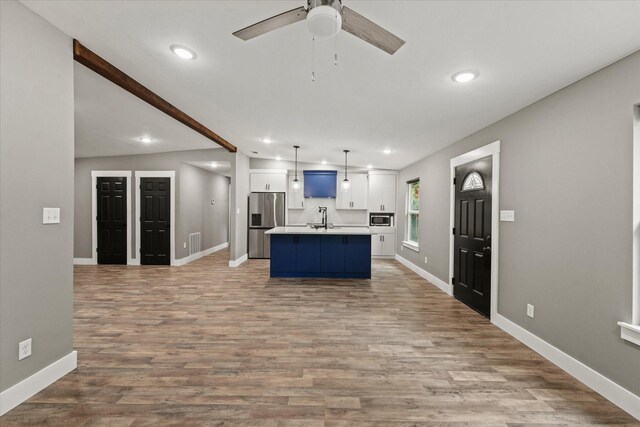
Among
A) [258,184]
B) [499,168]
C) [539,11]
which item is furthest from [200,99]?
[258,184]

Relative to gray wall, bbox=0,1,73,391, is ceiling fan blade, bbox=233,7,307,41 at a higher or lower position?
higher

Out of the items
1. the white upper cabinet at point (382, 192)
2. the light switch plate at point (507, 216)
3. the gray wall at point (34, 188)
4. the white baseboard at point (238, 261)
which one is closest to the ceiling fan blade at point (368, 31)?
the gray wall at point (34, 188)

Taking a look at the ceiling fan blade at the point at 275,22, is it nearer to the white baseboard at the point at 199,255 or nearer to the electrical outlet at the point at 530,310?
the electrical outlet at the point at 530,310

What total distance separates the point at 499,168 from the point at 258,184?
5603 mm

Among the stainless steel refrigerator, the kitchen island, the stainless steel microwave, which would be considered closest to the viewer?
the kitchen island

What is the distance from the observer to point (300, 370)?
232 centimetres

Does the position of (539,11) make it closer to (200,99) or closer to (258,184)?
(200,99)

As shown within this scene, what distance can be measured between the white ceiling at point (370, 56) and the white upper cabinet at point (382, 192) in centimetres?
390

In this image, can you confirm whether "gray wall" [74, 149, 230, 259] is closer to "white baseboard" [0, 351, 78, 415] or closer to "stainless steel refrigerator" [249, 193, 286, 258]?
"stainless steel refrigerator" [249, 193, 286, 258]

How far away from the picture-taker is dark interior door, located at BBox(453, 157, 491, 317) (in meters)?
3.54

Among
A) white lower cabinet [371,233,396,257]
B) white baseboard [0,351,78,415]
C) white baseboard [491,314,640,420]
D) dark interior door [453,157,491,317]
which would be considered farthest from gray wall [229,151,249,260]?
white baseboard [491,314,640,420]

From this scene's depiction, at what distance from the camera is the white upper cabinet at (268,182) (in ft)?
24.3

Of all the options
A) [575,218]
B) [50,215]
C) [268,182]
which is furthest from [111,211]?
[575,218]

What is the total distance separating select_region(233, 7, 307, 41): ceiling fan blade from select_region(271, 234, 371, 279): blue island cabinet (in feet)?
13.8
